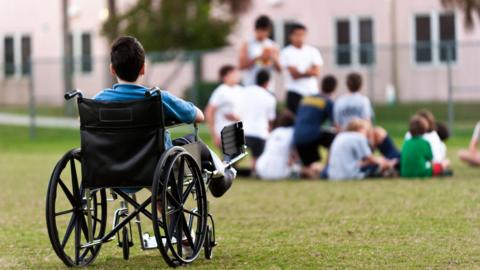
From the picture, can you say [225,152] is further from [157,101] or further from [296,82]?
[296,82]

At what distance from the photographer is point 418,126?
51.3 feet

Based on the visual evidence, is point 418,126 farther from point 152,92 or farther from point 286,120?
point 152,92

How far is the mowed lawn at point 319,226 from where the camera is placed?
27.6 ft

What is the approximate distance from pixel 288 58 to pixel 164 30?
2220 centimetres

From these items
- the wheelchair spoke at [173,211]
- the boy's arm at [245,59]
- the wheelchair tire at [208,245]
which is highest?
the boy's arm at [245,59]

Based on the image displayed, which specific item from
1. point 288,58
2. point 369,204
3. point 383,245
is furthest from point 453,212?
point 288,58

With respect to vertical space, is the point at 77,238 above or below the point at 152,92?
below

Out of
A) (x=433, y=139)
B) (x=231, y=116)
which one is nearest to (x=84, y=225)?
(x=433, y=139)

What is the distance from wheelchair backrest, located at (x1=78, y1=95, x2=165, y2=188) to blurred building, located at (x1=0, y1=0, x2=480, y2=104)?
716 inches

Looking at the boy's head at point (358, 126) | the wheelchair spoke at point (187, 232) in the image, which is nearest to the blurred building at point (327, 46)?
the boy's head at point (358, 126)

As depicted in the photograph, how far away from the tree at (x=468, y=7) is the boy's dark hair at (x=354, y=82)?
66.8 feet

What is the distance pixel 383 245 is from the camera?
29.7ft

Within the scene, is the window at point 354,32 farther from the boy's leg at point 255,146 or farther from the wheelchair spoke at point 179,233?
the wheelchair spoke at point 179,233

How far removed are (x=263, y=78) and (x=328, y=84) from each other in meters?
0.87
